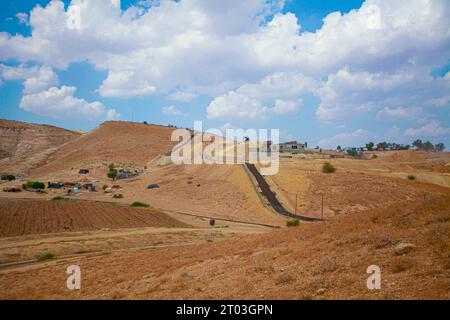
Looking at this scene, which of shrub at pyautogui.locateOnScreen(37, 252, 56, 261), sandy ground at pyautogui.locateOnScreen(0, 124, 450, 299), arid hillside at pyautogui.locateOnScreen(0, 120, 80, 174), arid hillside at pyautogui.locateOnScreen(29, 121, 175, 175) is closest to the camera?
sandy ground at pyautogui.locateOnScreen(0, 124, 450, 299)

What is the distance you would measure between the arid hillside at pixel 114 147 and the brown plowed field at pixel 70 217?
70714mm

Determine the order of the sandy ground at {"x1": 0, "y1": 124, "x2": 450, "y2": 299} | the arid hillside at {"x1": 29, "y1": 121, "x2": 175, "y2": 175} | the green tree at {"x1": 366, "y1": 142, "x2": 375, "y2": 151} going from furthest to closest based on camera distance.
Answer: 1. the green tree at {"x1": 366, "y1": 142, "x2": 375, "y2": 151}
2. the arid hillside at {"x1": 29, "y1": 121, "x2": 175, "y2": 175}
3. the sandy ground at {"x1": 0, "y1": 124, "x2": 450, "y2": 299}

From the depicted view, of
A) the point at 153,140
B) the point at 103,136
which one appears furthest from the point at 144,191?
the point at 103,136

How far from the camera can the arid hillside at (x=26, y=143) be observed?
136 metres

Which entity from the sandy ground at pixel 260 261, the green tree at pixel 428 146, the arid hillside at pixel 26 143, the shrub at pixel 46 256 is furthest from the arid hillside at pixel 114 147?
the green tree at pixel 428 146

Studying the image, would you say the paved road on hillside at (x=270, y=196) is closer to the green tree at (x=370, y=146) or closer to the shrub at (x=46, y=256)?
the shrub at (x=46, y=256)

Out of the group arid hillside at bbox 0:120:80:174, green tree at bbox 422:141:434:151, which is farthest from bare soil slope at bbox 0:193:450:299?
green tree at bbox 422:141:434:151

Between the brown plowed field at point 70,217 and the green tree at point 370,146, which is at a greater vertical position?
the green tree at point 370,146

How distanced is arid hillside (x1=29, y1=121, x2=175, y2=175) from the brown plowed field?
232 ft

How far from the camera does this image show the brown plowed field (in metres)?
40.5

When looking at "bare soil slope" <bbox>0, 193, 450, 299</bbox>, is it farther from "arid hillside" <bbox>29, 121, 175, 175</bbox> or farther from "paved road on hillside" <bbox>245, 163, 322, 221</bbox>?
"arid hillside" <bbox>29, 121, 175, 175</bbox>

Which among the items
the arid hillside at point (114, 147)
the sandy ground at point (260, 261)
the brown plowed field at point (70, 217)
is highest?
the arid hillside at point (114, 147)

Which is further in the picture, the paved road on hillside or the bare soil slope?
the paved road on hillside
